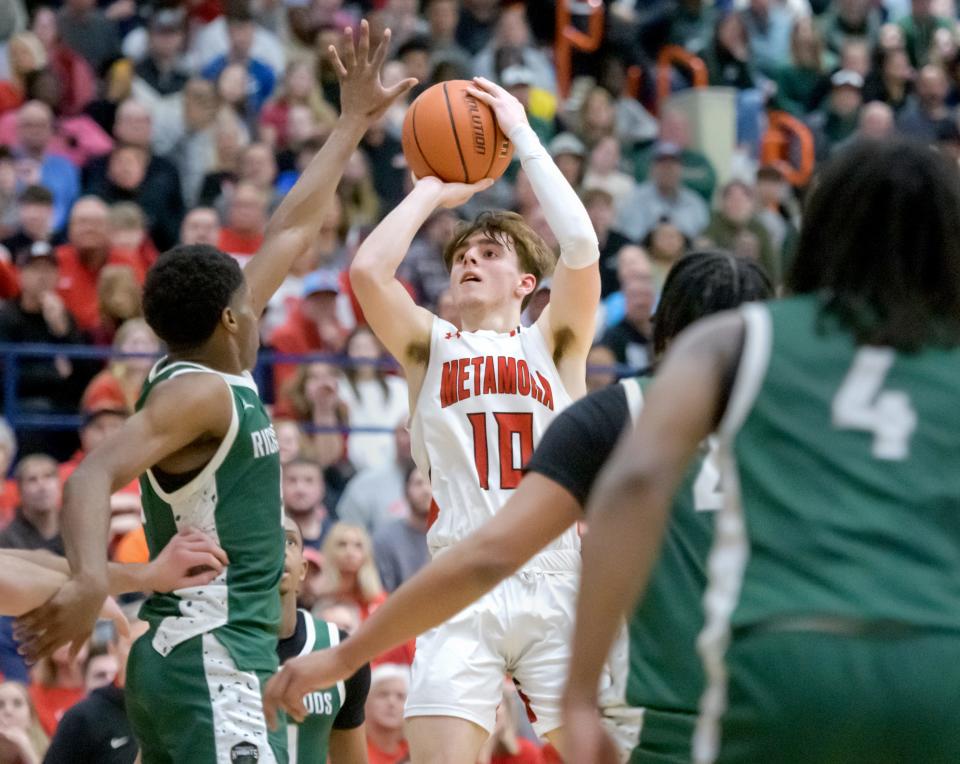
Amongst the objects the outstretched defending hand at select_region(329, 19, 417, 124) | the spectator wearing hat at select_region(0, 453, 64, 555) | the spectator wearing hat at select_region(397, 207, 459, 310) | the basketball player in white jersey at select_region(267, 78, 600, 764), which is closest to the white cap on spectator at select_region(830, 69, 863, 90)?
the spectator wearing hat at select_region(397, 207, 459, 310)

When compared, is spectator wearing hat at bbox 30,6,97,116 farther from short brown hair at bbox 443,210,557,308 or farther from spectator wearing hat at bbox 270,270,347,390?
short brown hair at bbox 443,210,557,308

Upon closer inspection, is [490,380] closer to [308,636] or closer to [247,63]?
[308,636]

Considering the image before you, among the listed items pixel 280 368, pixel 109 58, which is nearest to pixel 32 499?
pixel 280 368

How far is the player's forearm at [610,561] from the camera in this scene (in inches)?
106

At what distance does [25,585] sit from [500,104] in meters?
2.72

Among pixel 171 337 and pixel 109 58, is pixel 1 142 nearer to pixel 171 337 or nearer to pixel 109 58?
pixel 109 58

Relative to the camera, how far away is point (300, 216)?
5.77m

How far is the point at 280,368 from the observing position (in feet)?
37.4

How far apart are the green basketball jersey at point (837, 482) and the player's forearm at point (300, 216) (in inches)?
117

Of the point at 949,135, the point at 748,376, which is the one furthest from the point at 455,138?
the point at 949,135

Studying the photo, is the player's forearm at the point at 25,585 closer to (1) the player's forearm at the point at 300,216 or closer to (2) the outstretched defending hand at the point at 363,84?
(1) the player's forearm at the point at 300,216

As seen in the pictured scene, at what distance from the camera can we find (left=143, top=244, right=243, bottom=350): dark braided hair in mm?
4914

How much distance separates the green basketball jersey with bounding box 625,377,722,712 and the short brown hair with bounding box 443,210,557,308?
2851 mm

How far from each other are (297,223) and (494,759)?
3.66 metres
